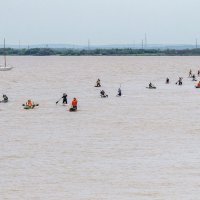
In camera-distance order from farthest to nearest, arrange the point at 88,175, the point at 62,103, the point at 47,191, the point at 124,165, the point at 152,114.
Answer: the point at 62,103 < the point at 152,114 < the point at 124,165 < the point at 88,175 < the point at 47,191

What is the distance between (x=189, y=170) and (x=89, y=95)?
5079cm

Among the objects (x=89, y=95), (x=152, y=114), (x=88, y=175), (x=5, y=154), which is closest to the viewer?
(x=88, y=175)

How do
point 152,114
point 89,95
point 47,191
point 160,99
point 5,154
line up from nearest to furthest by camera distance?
point 47,191, point 5,154, point 152,114, point 160,99, point 89,95

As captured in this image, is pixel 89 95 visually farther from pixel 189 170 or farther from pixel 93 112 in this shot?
pixel 189 170

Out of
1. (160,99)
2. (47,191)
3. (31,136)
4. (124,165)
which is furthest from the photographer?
(160,99)

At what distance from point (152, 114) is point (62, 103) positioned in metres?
12.6

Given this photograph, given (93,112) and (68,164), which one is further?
(93,112)

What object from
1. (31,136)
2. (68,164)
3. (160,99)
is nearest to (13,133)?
(31,136)

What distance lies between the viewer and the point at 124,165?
3478 cm

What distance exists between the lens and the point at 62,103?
69688 mm

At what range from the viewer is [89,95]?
83.6 m

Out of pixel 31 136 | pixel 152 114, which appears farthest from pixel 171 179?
pixel 152 114

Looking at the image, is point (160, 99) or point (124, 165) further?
point (160, 99)

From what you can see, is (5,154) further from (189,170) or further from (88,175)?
(189,170)
